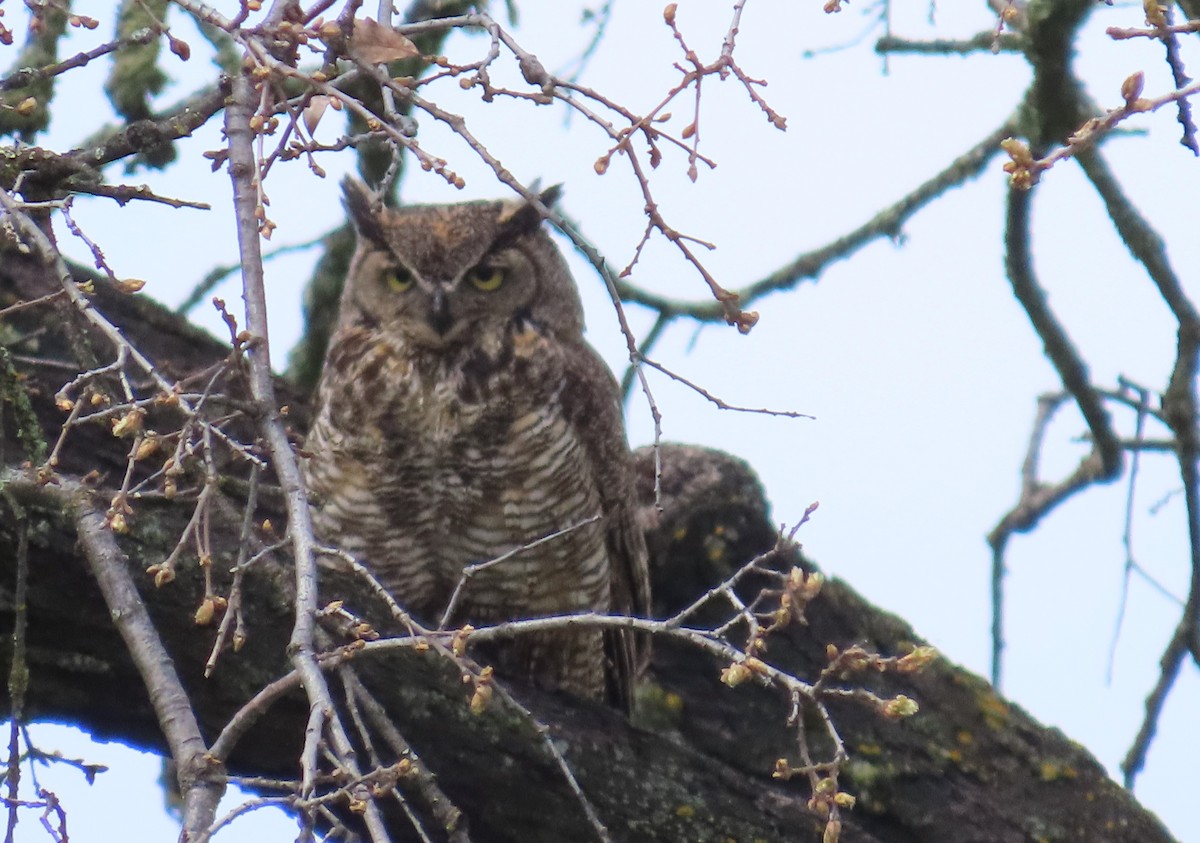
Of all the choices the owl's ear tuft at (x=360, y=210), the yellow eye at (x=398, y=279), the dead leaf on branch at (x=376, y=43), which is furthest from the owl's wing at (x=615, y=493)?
the dead leaf on branch at (x=376, y=43)

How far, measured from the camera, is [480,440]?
10.8 feet

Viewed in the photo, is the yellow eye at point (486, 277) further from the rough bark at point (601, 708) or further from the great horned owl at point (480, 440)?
the rough bark at point (601, 708)

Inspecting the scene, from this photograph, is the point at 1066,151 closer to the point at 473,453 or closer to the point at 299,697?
the point at 299,697

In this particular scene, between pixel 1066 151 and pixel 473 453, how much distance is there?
2.07 m

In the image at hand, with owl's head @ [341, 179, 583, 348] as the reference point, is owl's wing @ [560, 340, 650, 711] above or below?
below

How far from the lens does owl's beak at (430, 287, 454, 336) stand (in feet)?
11.2

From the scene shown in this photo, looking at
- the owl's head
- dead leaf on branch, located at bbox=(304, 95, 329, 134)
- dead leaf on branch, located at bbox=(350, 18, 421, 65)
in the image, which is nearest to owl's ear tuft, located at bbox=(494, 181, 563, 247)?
the owl's head

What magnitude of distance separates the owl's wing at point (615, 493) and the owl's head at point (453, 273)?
16cm

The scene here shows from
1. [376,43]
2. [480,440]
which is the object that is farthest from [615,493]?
[376,43]

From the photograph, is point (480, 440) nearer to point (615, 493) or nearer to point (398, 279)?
point (615, 493)

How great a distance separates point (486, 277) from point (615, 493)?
1.90 ft

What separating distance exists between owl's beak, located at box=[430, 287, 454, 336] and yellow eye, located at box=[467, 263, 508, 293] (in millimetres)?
128

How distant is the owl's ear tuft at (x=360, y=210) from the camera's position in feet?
11.8

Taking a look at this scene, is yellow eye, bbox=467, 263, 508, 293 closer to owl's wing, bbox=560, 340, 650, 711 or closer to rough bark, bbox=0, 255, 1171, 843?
owl's wing, bbox=560, 340, 650, 711
